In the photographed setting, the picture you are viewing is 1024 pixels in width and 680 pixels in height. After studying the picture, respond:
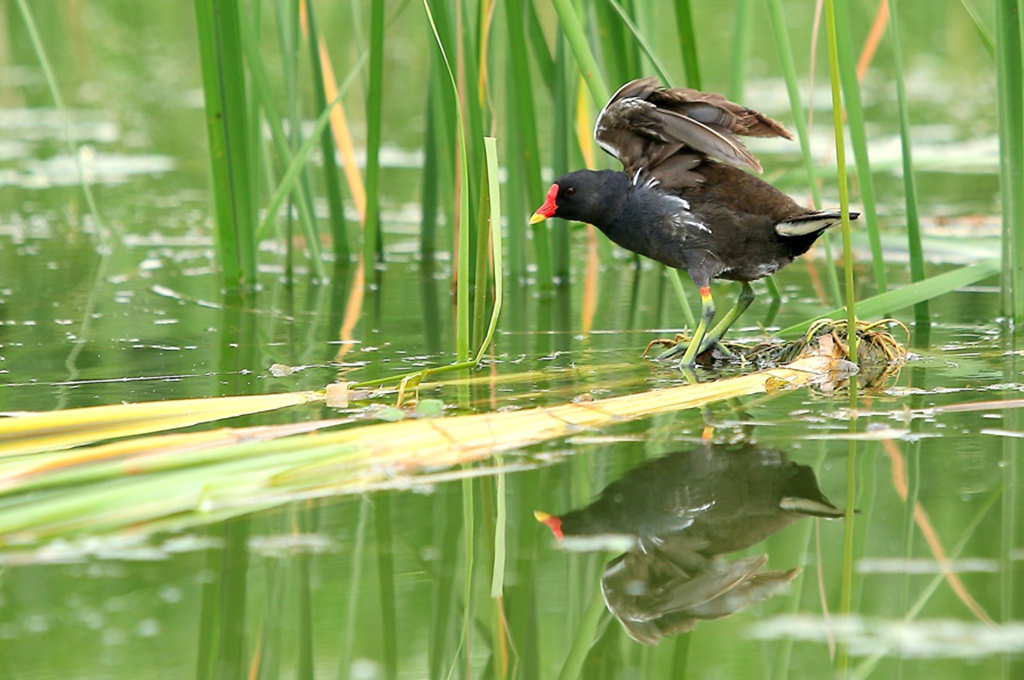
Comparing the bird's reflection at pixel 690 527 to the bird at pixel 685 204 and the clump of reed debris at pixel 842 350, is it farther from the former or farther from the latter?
the bird at pixel 685 204

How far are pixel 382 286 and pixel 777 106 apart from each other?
13.6 feet

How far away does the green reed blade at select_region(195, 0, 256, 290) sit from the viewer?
169 inches

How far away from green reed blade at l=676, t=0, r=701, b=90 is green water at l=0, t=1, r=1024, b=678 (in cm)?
84

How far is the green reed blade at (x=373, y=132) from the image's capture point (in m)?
4.43

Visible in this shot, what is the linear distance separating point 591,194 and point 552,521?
1590 millimetres

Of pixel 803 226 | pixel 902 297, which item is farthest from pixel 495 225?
pixel 902 297

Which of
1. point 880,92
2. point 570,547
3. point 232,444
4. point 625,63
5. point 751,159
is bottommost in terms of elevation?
point 570,547

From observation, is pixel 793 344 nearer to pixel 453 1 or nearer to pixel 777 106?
pixel 453 1

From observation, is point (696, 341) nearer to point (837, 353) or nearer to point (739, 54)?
point (837, 353)

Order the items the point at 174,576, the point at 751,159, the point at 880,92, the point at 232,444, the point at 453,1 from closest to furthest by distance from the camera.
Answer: the point at 174,576
the point at 232,444
the point at 751,159
the point at 453,1
the point at 880,92

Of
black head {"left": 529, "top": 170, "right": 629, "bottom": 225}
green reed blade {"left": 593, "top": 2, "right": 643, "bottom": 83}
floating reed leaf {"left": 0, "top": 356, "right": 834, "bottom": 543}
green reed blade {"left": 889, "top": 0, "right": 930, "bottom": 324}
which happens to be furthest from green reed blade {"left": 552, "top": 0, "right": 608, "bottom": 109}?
floating reed leaf {"left": 0, "top": 356, "right": 834, "bottom": 543}

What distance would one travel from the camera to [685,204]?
3766 mm

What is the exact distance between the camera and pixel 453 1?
4.14m

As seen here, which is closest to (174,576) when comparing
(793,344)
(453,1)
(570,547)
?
(570,547)
